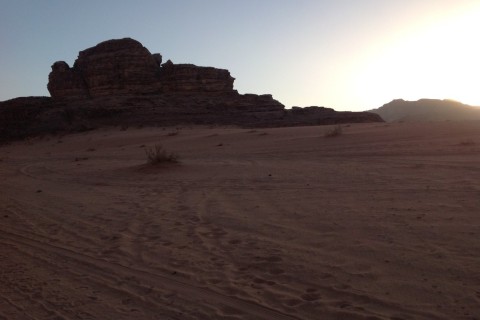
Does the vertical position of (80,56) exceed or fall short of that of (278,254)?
it exceeds it

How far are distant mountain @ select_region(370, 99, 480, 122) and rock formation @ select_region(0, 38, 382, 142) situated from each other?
68.2 ft

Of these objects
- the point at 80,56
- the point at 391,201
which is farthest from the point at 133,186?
the point at 80,56

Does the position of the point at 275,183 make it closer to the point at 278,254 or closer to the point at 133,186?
the point at 133,186

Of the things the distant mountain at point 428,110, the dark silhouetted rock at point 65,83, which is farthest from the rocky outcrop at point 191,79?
the distant mountain at point 428,110

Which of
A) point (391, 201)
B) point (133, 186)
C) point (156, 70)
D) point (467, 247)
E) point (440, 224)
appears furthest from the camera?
point (156, 70)

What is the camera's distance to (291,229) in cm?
617

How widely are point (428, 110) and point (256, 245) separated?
80032 millimetres

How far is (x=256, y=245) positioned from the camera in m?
5.61

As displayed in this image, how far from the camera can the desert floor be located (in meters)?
4.01

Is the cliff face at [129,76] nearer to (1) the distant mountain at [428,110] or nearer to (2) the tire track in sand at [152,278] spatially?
(1) the distant mountain at [428,110]

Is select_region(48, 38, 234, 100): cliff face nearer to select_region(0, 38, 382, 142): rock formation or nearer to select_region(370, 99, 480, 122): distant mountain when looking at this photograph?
select_region(0, 38, 382, 142): rock formation

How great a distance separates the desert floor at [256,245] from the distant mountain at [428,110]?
1964 inches

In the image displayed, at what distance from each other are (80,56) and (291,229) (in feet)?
176

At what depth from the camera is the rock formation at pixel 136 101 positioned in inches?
1684
